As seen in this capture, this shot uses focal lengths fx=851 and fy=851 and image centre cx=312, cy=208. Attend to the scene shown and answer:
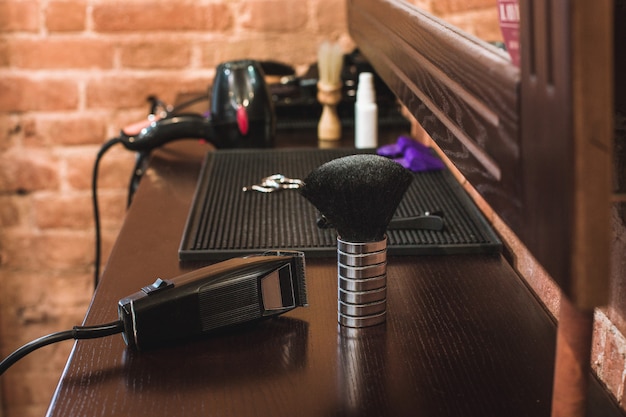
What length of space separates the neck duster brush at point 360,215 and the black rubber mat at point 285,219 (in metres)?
0.21

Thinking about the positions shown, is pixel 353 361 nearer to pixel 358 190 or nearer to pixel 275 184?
pixel 358 190

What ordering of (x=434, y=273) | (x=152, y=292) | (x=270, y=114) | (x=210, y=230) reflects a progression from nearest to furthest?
1. (x=152, y=292)
2. (x=434, y=273)
3. (x=210, y=230)
4. (x=270, y=114)

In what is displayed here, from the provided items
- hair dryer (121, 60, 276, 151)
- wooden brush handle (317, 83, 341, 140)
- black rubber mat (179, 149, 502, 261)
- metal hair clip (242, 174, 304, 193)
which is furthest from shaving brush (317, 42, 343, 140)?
metal hair clip (242, 174, 304, 193)

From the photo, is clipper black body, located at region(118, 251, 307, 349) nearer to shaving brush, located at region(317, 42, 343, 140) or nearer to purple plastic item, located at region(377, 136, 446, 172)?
purple plastic item, located at region(377, 136, 446, 172)

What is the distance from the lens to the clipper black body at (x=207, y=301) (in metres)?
0.78

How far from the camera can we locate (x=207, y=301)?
2.61 feet

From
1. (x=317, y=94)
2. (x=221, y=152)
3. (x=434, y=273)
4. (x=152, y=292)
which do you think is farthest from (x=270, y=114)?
(x=152, y=292)

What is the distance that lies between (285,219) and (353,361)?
0.42 metres

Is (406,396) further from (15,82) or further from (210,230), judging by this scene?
(15,82)

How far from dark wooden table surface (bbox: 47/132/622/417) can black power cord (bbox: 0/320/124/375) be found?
0.01m

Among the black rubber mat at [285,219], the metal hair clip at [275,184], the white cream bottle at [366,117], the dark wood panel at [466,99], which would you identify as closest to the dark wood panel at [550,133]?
the dark wood panel at [466,99]

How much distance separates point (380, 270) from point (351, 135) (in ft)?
3.15

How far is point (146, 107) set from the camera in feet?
7.74

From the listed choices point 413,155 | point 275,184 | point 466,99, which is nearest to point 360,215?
point 466,99
